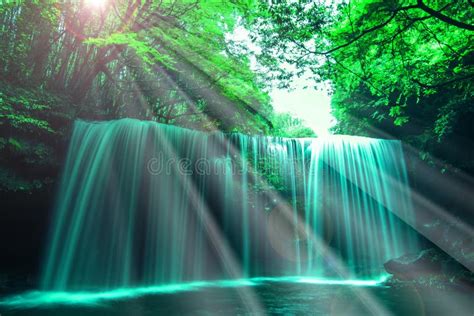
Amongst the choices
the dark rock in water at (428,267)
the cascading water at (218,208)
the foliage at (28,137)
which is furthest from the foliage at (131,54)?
the dark rock in water at (428,267)

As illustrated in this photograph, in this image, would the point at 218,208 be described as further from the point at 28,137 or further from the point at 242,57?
the point at 28,137

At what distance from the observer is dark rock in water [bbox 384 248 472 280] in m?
Answer: 8.86

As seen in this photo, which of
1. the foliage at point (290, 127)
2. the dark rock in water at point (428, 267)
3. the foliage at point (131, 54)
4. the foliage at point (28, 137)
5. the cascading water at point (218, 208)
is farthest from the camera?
the foliage at point (290, 127)

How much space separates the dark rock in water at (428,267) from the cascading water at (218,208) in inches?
78.8

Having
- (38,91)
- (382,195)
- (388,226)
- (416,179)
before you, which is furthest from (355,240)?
(38,91)

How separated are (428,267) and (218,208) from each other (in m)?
7.69

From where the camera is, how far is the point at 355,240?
14.1 meters

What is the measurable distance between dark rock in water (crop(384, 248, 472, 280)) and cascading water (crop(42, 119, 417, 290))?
2001 millimetres

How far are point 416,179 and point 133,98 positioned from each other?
14.7 meters

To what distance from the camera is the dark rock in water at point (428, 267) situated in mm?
8859

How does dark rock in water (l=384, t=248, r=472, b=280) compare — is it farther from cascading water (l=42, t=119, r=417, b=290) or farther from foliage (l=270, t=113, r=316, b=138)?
foliage (l=270, t=113, r=316, b=138)

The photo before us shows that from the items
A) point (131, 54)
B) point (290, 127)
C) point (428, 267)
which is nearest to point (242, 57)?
point (131, 54)

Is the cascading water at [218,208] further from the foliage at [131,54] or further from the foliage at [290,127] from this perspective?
the foliage at [290,127]

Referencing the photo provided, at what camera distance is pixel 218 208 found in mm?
12320
